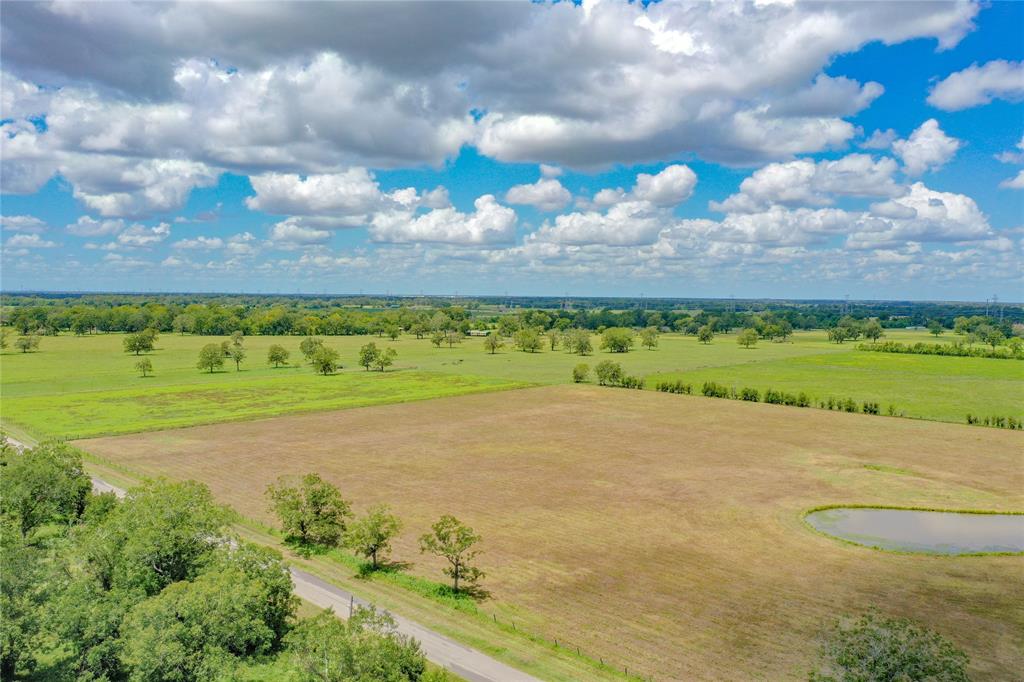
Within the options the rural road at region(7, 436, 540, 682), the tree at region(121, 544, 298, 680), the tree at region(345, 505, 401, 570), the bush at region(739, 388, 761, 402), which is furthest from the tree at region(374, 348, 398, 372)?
the tree at region(121, 544, 298, 680)

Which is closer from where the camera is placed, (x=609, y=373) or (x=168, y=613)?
(x=168, y=613)

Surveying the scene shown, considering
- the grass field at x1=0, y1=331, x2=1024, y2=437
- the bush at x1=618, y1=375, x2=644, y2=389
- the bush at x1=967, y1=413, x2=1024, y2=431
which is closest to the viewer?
the bush at x1=967, y1=413, x2=1024, y2=431

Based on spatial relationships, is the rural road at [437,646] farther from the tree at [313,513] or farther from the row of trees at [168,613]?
the tree at [313,513]

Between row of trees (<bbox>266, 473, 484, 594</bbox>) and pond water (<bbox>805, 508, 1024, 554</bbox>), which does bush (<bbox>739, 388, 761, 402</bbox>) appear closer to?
pond water (<bbox>805, 508, 1024, 554</bbox>)

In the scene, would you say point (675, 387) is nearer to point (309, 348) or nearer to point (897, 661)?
point (309, 348)

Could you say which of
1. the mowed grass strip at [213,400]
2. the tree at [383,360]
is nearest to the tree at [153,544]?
the mowed grass strip at [213,400]

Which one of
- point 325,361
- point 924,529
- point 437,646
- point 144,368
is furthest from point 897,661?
point 144,368
